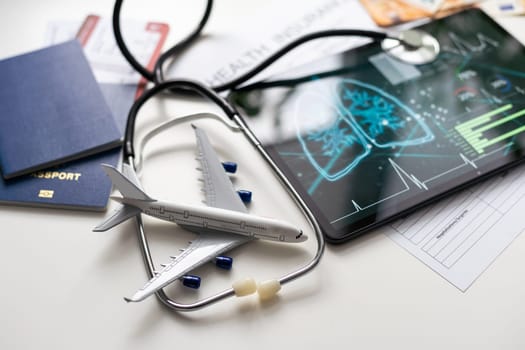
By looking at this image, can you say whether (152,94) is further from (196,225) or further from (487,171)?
(487,171)

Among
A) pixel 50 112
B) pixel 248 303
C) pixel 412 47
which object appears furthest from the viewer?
pixel 412 47

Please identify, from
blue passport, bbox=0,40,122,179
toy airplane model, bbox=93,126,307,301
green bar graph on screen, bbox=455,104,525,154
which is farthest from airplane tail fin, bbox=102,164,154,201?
green bar graph on screen, bbox=455,104,525,154

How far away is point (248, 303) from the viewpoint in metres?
0.62

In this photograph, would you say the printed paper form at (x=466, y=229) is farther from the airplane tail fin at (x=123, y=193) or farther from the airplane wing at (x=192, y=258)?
the airplane tail fin at (x=123, y=193)

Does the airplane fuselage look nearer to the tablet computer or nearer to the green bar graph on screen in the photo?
the tablet computer

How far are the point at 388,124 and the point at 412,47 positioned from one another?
0.63 feet

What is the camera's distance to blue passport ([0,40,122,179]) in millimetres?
725

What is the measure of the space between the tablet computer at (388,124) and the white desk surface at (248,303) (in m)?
0.07

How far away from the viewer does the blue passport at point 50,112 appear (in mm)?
725

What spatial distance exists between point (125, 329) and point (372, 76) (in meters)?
0.54

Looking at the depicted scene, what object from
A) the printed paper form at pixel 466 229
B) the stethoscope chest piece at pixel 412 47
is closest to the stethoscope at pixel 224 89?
the stethoscope chest piece at pixel 412 47

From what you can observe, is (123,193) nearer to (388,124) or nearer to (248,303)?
(248,303)

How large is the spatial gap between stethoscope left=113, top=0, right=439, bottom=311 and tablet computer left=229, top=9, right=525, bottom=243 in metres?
0.02

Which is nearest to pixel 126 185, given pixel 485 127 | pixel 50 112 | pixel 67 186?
pixel 67 186
